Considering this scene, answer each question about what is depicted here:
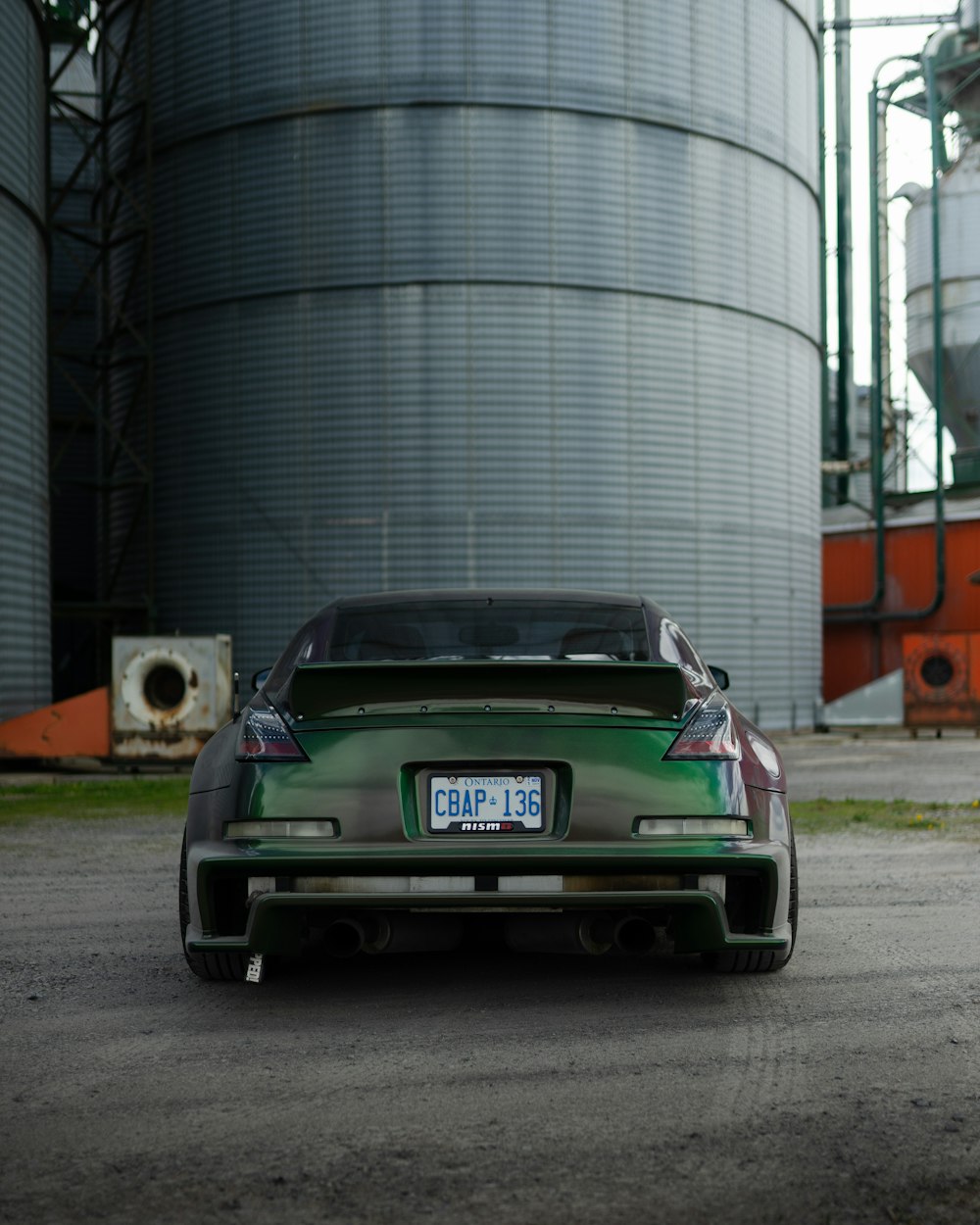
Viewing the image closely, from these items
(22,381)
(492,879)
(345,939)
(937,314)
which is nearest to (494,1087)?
(492,879)

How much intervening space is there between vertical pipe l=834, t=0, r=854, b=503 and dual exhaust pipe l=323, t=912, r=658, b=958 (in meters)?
31.1

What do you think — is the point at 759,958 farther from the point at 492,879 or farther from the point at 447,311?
the point at 447,311

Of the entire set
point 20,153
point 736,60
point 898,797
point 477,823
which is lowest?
point 898,797

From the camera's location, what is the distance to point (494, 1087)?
11.6 feet

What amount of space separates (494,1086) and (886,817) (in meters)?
7.01

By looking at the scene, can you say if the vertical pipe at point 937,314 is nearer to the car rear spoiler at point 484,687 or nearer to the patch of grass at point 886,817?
the patch of grass at point 886,817

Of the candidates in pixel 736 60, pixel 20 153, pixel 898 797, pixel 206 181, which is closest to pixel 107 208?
pixel 206 181

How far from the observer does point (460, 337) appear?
19.7 meters

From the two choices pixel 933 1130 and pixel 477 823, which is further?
pixel 477 823

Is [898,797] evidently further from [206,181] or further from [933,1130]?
[206,181]

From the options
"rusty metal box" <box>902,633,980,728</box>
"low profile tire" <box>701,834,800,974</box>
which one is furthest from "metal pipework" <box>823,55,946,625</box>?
"low profile tire" <box>701,834,800,974</box>

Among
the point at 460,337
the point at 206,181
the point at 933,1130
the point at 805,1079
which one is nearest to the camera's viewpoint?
the point at 933,1130

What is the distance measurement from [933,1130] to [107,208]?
2269 centimetres

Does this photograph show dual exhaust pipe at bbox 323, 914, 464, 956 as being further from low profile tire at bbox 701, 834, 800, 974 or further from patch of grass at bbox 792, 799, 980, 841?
patch of grass at bbox 792, 799, 980, 841
